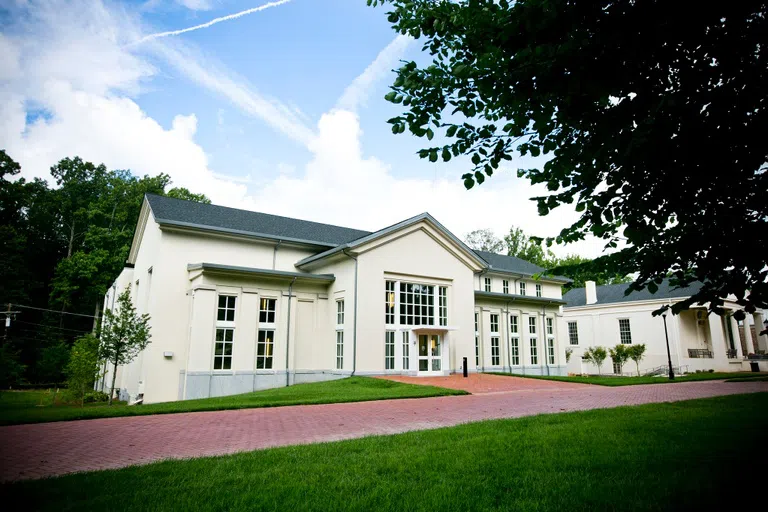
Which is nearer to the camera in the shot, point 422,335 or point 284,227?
point 422,335

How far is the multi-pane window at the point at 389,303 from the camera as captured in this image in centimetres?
2175

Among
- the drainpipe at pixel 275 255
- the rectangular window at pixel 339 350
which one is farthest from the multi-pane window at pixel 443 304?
the drainpipe at pixel 275 255

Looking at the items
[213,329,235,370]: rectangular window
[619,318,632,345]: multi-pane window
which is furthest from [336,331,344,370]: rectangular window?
[619,318,632,345]: multi-pane window

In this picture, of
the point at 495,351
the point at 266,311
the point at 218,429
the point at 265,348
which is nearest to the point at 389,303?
the point at 266,311

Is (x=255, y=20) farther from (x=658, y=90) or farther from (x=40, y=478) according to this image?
(x=40, y=478)

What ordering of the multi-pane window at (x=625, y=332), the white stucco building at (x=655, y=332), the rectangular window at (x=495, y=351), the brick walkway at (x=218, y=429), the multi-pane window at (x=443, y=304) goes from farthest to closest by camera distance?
the multi-pane window at (x=625, y=332) < the white stucco building at (x=655, y=332) < the rectangular window at (x=495, y=351) < the multi-pane window at (x=443, y=304) < the brick walkway at (x=218, y=429)

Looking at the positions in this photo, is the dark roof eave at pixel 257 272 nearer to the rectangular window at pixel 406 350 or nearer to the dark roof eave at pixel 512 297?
the rectangular window at pixel 406 350

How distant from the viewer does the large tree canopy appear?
3848 mm

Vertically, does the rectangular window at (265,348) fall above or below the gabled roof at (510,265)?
below

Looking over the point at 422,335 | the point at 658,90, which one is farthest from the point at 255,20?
the point at 422,335

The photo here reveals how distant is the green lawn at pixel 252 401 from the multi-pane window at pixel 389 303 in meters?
3.77

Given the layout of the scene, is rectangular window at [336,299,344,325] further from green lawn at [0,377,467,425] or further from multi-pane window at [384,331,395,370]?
green lawn at [0,377,467,425]

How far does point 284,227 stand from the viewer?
84.7 ft

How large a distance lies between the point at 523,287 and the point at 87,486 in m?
32.3
